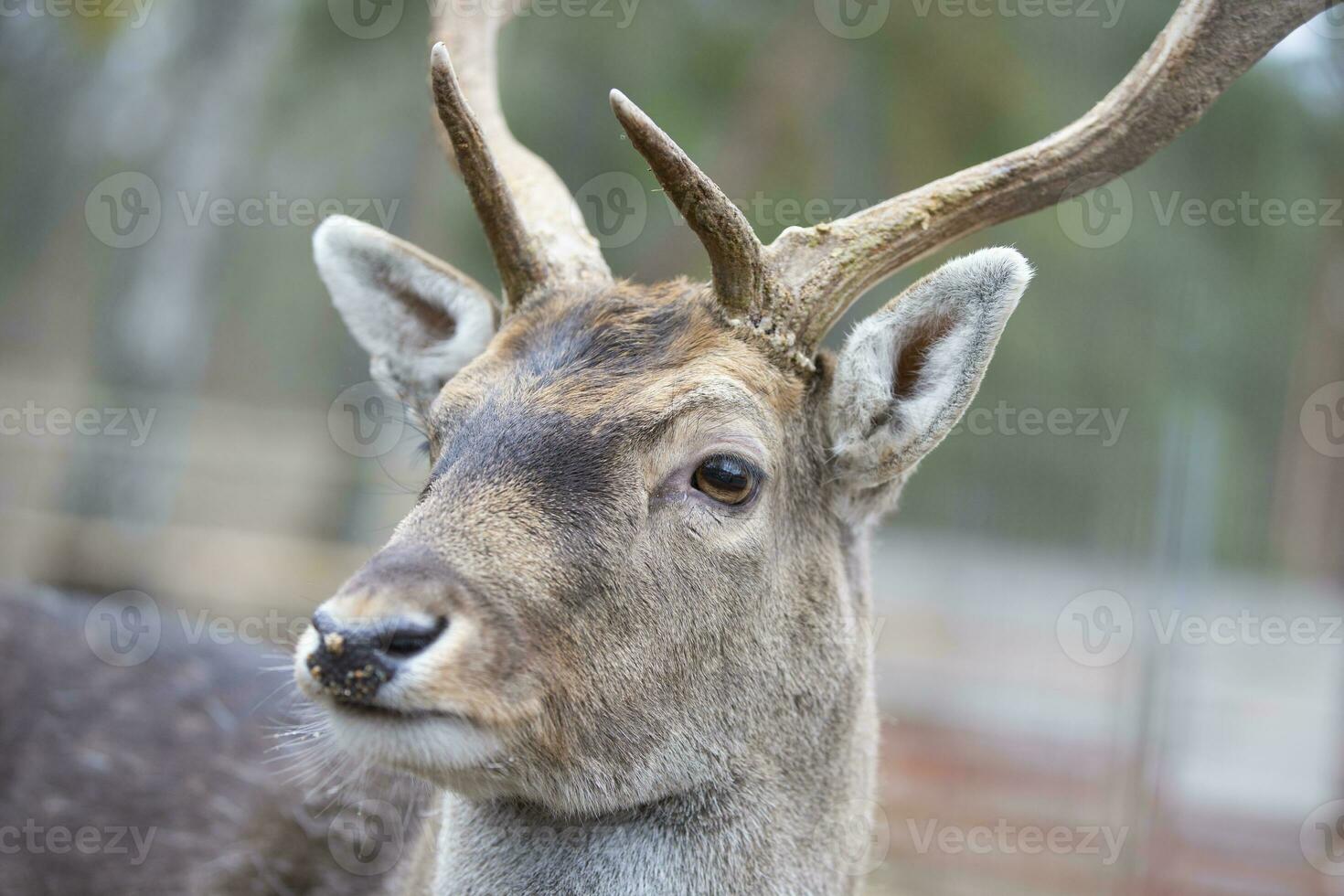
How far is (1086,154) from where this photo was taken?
→ 140 inches

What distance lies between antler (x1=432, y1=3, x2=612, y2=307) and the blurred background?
352 cm

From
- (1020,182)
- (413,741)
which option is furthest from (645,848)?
(1020,182)

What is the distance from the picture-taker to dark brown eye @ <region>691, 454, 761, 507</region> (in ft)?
10.2

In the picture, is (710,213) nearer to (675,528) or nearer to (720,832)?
(675,528)

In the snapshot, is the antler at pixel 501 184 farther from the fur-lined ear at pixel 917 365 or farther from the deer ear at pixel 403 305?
the fur-lined ear at pixel 917 365

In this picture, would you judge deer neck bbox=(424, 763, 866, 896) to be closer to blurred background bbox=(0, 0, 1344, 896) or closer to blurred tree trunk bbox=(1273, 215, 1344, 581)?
blurred background bbox=(0, 0, 1344, 896)

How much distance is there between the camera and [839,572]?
3.45 m

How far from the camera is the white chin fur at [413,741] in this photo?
8.20 feet

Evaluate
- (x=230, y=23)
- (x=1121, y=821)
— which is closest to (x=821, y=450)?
(x=1121, y=821)

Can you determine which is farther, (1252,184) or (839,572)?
(1252,184)

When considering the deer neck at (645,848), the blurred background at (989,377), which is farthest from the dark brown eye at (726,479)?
the blurred background at (989,377)

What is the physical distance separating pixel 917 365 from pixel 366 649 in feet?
5.84

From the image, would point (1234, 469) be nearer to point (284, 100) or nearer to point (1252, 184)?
point (1252, 184)

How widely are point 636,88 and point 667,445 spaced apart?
11.5 meters
